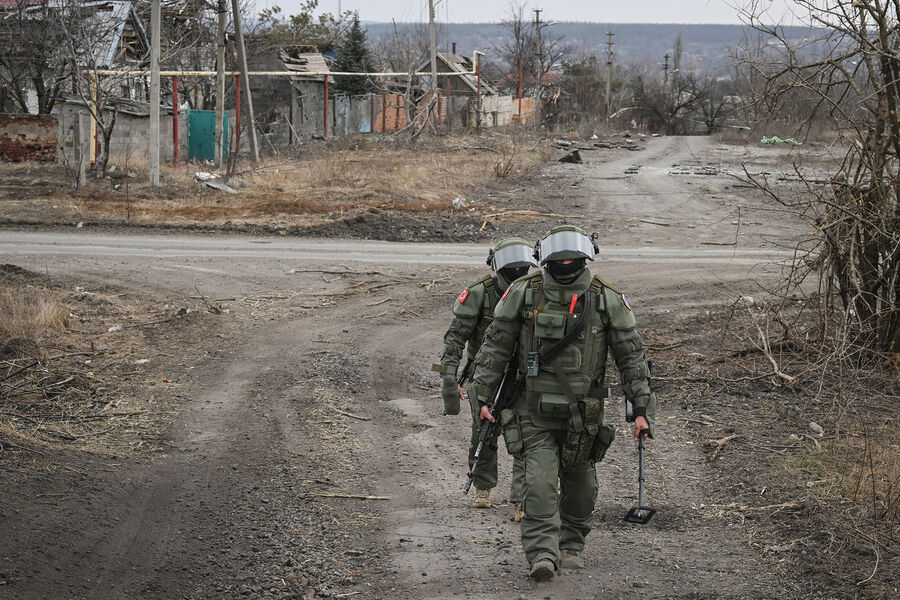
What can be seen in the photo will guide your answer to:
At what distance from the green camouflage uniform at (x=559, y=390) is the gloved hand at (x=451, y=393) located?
843 millimetres

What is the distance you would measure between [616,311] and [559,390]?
52 cm

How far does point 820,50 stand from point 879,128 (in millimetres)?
910

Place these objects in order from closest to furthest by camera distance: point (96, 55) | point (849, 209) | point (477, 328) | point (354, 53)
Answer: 1. point (477, 328)
2. point (849, 209)
3. point (96, 55)
4. point (354, 53)

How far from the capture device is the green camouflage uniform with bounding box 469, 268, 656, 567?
488 cm

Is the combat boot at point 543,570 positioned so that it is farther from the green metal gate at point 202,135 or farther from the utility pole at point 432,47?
the utility pole at point 432,47

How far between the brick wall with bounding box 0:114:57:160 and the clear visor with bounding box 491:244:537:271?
23.5 m

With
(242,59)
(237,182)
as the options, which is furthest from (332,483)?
(242,59)

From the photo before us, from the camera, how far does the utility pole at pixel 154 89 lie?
1955 centimetres

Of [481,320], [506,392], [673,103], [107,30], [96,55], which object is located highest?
[107,30]

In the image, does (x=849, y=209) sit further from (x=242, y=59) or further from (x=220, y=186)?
(x=242, y=59)

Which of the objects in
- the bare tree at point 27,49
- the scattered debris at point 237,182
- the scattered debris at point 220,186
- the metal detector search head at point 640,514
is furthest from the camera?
the bare tree at point 27,49

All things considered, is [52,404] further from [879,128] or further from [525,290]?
[879,128]

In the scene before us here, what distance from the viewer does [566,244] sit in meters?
4.86

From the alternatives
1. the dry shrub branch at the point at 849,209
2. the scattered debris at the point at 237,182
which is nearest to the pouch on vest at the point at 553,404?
the dry shrub branch at the point at 849,209
